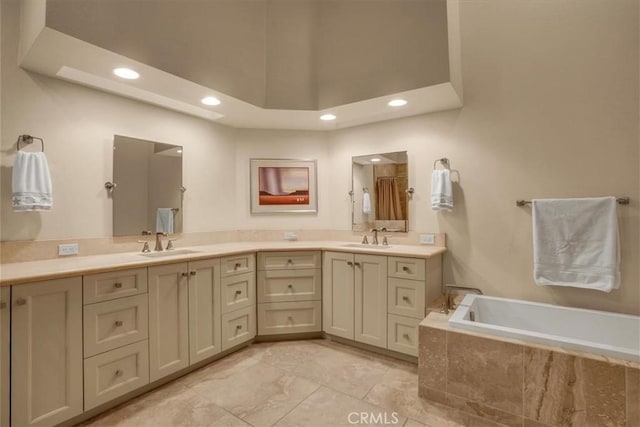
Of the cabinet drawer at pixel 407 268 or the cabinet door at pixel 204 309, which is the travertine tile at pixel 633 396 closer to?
the cabinet drawer at pixel 407 268

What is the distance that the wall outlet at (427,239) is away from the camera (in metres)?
2.72

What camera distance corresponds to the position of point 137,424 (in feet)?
5.47

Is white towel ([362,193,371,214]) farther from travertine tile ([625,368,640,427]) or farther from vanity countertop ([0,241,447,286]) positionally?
travertine tile ([625,368,640,427])

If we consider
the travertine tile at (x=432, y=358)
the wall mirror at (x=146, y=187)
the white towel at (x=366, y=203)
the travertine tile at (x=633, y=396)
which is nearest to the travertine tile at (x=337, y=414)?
the travertine tile at (x=432, y=358)

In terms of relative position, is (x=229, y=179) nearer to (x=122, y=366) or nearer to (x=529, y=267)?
(x=122, y=366)

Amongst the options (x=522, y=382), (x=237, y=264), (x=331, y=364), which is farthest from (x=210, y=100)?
(x=522, y=382)

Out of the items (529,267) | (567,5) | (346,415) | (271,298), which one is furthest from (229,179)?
(567,5)

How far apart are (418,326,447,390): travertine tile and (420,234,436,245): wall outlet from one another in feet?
3.32

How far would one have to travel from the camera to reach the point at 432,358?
1880 millimetres

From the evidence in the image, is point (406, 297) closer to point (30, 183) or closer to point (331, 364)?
point (331, 364)

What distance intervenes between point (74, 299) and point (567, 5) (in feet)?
12.4

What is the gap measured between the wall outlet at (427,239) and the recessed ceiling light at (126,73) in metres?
2.61

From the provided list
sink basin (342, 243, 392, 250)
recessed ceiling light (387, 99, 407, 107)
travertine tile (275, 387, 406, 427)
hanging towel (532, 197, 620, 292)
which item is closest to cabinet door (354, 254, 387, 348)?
sink basin (342, 243, 392, 250)

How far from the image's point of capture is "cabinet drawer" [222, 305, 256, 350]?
2406 millimetres
